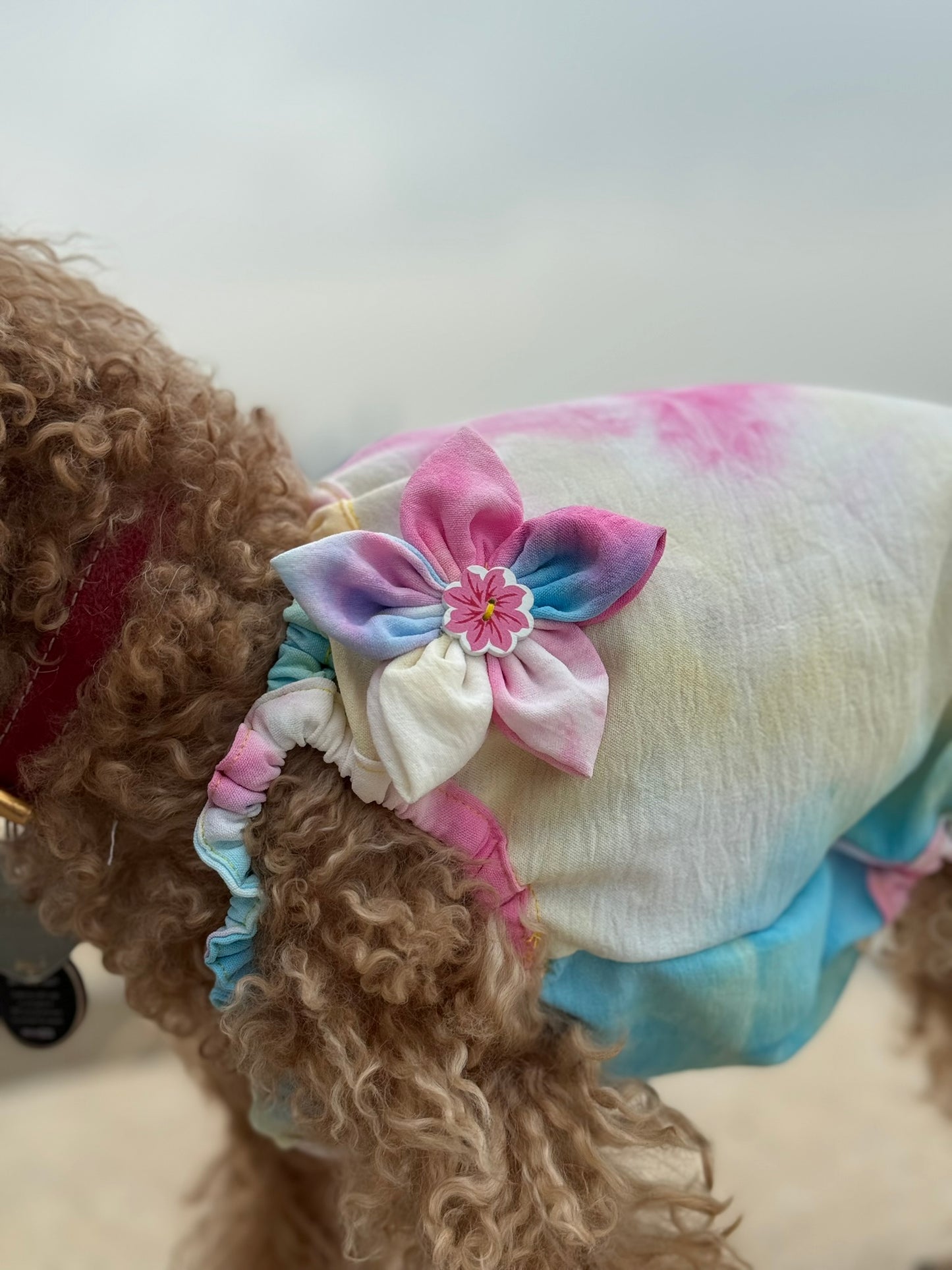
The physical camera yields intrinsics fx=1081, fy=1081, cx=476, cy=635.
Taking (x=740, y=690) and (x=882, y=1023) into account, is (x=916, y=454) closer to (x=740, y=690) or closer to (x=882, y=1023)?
(x=740, y=690)

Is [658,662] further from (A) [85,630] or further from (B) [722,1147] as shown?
(B) [722,1147]

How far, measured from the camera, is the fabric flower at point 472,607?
494 mm

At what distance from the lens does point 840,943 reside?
68cm

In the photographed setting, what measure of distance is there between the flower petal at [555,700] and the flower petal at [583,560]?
2 cm

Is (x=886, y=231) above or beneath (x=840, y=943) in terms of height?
above

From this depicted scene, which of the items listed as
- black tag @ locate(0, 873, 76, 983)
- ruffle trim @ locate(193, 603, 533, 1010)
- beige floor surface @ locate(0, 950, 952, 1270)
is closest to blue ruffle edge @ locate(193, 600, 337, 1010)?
ruffle trim @ locate(193, 603, 533, 1010)

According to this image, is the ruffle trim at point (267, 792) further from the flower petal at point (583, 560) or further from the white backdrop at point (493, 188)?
the white backdrop at point (493, 188)

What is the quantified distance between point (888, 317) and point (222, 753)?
77 centimetres

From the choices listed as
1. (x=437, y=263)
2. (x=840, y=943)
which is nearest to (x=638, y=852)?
(x=840, y=943)

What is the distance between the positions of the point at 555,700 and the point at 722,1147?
2.62 feet

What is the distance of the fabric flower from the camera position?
0.49 m

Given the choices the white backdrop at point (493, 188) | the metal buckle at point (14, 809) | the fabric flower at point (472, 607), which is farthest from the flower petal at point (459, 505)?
the white backdrop at point (493, 188)

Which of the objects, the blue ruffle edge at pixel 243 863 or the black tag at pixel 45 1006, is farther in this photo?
the black tag at pixel 45 1006

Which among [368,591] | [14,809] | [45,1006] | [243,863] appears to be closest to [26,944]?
[45,1006]
